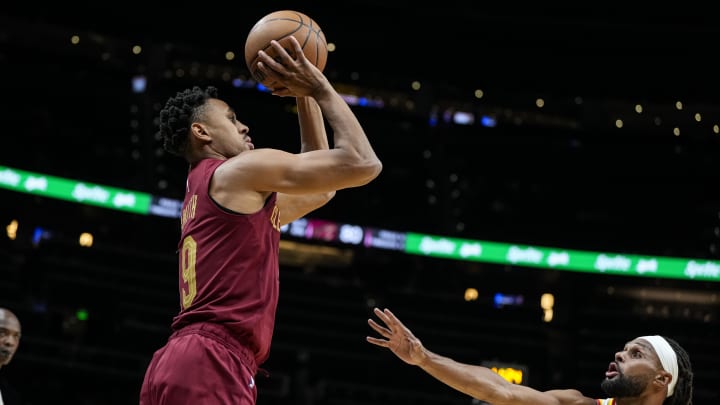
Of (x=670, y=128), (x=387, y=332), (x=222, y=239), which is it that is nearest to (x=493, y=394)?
(x=387, y=332)

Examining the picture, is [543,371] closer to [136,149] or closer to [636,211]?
[636,211]

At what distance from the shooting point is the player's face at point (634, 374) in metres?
4.92

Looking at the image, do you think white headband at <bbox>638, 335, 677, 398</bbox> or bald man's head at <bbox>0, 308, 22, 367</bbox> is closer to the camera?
white headband at <bbox>638, 335, 677, 398</bbox>

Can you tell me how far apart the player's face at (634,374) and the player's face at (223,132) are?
2593mm

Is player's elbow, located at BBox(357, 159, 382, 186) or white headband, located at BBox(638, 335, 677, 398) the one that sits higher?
player's elbow, located at BBox(357, 159, 382, 186)

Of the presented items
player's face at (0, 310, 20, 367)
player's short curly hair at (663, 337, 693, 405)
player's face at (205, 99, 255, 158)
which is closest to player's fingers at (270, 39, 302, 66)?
player's face at (205, 99, 255, 158)

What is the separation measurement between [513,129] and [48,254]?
33.9 ft

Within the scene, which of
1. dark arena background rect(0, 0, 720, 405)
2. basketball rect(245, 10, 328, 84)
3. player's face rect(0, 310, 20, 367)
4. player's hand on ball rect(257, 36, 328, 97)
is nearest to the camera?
player's hand on ball rect(257, 36, 328, 97)

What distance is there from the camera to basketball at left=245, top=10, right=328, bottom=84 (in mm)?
3717

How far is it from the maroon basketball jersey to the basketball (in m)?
0.59

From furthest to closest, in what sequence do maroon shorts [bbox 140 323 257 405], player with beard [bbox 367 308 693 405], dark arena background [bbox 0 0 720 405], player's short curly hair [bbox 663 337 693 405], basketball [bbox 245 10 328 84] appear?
dark arena background [bbox 0 0 720 405] < player's short curly hair [bbox 663 337 693 405] < player with beard [bbox 367 308 693 405] < basketball [bbox 245 10 328 84] < maroon shorts [bbox 140 323 257 405]

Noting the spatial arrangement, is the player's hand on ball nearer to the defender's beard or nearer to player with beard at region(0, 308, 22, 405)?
the defender's beard

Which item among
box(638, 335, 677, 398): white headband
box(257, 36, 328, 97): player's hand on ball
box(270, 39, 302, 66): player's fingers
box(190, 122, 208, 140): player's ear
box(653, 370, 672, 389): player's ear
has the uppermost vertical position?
box(270, 39, 302, 66): player's fingers

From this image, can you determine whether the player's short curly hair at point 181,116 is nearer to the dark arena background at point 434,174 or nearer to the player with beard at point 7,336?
the player with beard at point 7,336
